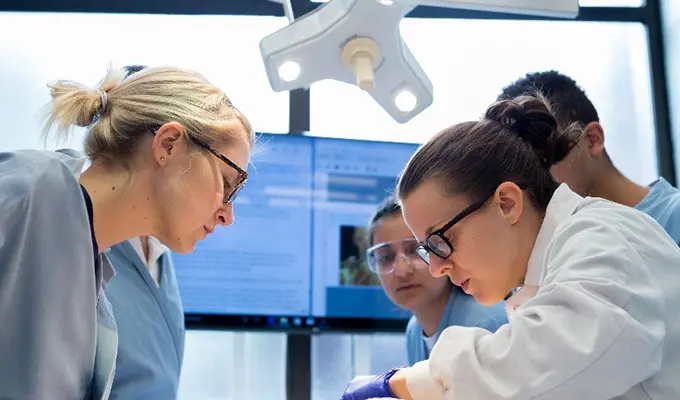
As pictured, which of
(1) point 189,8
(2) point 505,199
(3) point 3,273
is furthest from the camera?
(1) point 189,8

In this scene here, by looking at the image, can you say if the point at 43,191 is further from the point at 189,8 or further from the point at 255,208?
the point at 189,8

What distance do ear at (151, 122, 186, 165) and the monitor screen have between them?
81 cm

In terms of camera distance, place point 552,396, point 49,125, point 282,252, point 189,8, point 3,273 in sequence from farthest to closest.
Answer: point 189,8 < point 282,252 < point 49,125 < point 3,273 < point 552,396

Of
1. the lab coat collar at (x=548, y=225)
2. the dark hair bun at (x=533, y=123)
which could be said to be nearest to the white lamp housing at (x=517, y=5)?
the dark hair bun at (x=533, y=123)

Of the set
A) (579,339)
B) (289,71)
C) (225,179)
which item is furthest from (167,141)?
(579,339)

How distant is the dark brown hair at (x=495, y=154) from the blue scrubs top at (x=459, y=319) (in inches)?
25.7

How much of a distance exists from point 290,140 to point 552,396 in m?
1.66

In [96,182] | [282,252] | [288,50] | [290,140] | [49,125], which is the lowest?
[282,252]

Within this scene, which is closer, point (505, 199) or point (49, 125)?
point (505, 199)

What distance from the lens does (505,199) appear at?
1.26m

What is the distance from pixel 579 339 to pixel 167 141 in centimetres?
87

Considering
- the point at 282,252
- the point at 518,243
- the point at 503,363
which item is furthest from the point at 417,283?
the point at 503,363

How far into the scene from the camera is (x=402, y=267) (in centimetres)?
211

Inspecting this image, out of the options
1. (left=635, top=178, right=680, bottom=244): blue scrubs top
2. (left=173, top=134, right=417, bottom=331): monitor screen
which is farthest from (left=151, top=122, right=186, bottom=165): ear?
(left=635, top=178, right=680, bottom=244): blue scrubs top
